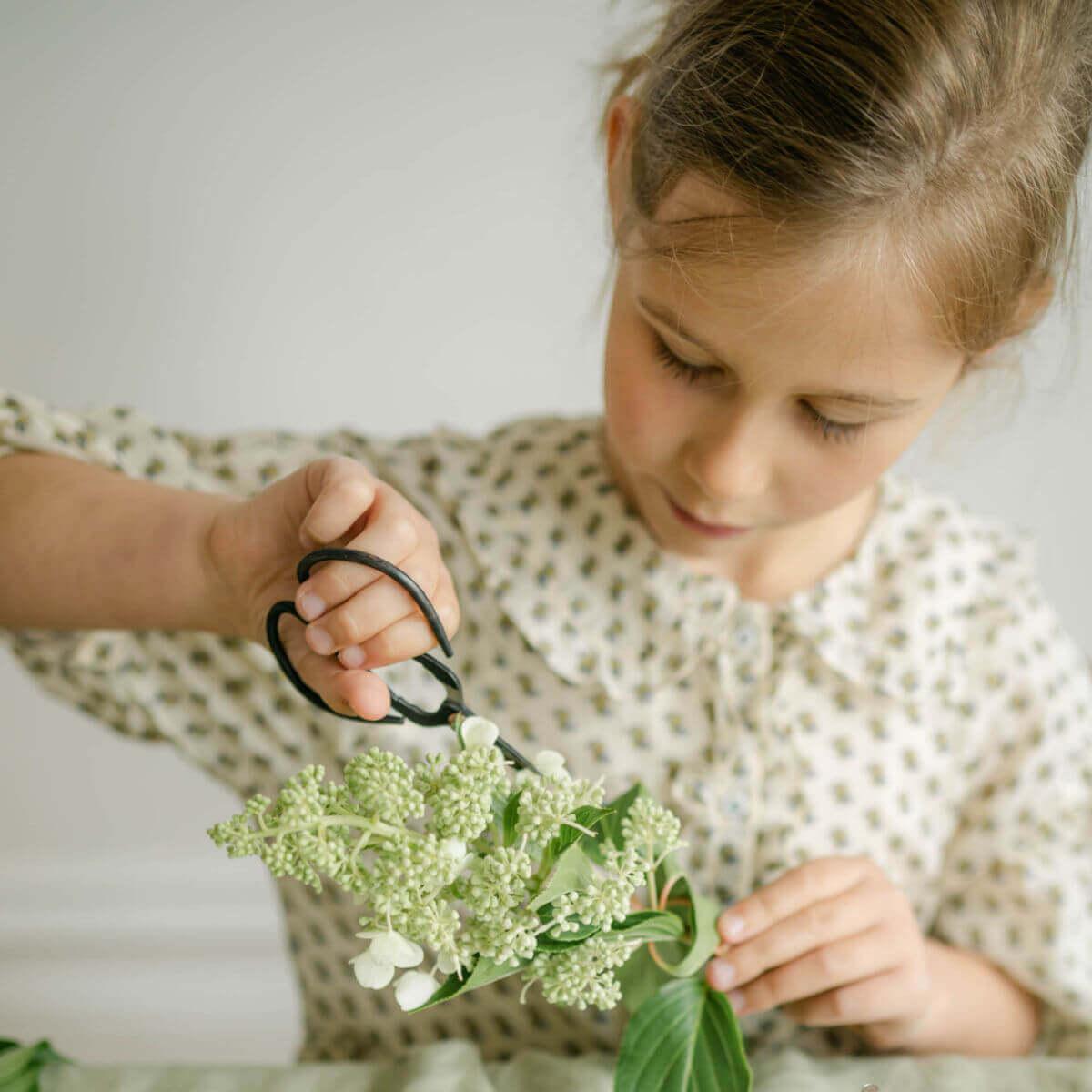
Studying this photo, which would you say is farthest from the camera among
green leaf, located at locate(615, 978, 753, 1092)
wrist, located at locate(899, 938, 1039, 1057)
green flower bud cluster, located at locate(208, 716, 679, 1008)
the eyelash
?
wrist, located at locate(899, 938, 1039, 1057)

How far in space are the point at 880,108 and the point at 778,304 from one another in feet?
0.30

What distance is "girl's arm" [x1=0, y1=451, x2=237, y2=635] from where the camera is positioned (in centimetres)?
55

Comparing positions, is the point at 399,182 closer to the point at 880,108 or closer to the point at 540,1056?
the point at 880,108

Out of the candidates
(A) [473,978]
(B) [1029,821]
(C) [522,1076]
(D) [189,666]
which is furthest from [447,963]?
(B) [1029,821]

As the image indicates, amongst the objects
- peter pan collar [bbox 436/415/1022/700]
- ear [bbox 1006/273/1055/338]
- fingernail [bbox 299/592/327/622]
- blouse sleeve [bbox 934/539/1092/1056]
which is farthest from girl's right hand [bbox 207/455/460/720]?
blouse sleeve [bbox 934/539/1092/1056]

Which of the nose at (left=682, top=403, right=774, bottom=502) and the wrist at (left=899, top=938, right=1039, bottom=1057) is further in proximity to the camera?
the wrist at (left=899, top=938, right=1039, bottom=1057)

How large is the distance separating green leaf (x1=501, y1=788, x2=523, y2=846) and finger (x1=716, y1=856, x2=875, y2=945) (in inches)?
7.1

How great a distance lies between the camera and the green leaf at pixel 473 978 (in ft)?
1.13

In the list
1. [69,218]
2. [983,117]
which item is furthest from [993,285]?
[69,218]

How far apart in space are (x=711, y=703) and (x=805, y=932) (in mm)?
180

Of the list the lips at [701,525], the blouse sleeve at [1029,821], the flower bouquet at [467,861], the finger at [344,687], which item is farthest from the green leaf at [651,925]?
the blouse sleeve at [1029,821]

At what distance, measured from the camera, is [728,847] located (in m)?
0.68

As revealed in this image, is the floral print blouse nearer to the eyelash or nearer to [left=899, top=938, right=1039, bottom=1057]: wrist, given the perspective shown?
[left=899, top=938, right=1039, bottom=1057]: wrist

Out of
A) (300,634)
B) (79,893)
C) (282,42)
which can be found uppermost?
(282,42)
